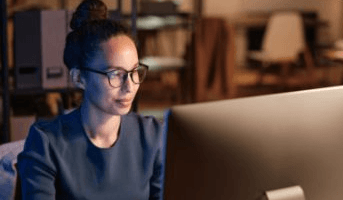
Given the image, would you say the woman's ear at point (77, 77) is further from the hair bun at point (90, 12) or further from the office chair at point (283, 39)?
the office chair at point (283, 39)

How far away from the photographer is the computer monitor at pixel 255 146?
0.86 m

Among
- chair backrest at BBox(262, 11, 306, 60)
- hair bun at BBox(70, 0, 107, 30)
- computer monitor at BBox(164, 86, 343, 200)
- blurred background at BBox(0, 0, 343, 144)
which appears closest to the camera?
computer monitor at BBox(164, 86, 343, 200)

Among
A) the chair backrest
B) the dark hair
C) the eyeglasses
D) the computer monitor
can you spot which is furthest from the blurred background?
the computer monitor

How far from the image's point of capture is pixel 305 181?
936 millimetres

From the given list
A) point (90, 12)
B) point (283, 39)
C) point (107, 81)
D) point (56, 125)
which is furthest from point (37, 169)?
point (283, 39)

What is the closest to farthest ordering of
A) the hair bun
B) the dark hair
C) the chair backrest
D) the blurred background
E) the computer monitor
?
the computer monitor → the dark hair → the hair bun → the blurred background → the chair backrest

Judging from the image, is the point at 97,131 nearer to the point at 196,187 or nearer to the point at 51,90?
the point at 196,187

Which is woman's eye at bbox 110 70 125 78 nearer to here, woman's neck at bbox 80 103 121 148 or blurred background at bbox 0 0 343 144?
woman's neck at bbox 80 103 121 148

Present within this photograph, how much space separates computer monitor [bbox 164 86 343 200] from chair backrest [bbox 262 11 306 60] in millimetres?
5433

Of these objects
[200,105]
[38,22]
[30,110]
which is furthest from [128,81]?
[30,110]

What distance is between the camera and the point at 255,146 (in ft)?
2.93

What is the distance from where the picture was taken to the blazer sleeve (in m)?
1.20

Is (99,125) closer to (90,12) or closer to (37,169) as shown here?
(37,169)

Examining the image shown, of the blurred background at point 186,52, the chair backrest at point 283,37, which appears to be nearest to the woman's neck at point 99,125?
the blurred background at point 186,52
